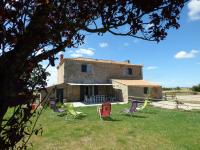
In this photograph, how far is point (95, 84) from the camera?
3944cm

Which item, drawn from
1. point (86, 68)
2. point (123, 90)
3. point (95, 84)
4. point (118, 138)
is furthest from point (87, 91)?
point (118, 138)

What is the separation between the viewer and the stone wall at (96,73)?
39662 millimetres

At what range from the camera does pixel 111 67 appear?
1741 inches

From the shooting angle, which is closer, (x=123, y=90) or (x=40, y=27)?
(x=40, y=27)

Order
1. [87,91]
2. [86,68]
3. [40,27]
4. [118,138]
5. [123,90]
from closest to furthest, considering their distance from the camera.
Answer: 1. [40,27]
2. [118,138]
3. [123,90]
4. [87,91]
5. [86,68]

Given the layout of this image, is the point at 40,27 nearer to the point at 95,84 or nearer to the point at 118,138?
the point at 118,138

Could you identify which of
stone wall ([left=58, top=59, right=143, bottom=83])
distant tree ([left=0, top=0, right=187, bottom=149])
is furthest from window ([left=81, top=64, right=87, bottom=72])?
distant tree ([left=0, top=0, right=187, bottom=149])

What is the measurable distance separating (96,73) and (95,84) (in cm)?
318

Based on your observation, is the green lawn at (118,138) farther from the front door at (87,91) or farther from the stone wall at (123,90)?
the front door at (87,91)

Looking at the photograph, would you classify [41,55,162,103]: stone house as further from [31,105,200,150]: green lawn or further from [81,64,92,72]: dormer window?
[31,105,200,150]: green lawn

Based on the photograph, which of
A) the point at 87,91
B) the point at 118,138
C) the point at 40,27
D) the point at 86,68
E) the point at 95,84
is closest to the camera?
the point at 40,27

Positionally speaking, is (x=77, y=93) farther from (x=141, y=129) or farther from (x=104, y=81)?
(x=141, y=129)

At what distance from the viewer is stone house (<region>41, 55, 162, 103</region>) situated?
1534 inches

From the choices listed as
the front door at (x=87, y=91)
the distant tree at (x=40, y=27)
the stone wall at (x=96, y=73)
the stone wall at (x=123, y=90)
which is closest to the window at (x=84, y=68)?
the stone wall at (x=96, y=73)
